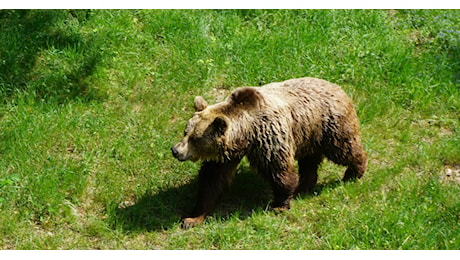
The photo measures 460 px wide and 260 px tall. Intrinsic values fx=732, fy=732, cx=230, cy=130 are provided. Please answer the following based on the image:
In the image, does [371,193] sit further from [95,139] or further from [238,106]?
[95,139]

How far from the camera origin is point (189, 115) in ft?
29.5

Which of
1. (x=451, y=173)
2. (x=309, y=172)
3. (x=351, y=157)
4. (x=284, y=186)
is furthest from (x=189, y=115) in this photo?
(x=451, y=173)

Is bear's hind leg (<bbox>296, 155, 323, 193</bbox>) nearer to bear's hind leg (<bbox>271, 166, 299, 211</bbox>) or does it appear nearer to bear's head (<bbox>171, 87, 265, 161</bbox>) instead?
bear's hind leg (<bbox>271, 166, 299, 211</bbox>)

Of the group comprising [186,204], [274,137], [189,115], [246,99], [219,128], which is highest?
[246,99]

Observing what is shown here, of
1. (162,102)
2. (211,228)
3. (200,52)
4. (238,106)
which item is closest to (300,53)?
(200,52)

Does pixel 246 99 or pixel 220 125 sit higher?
pixel 246 99

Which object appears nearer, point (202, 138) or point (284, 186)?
point (202, 138)

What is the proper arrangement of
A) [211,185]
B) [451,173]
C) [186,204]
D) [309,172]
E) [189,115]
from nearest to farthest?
[211,185] → [186,204] → [309,172] → [451,173] → [189,115]

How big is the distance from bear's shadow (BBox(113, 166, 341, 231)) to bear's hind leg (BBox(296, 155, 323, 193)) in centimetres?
9

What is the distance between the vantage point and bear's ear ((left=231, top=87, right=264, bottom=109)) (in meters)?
7.34

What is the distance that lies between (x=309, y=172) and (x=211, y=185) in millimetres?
1178

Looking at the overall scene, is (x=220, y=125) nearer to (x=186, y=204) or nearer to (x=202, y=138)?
(x=202, y=138)

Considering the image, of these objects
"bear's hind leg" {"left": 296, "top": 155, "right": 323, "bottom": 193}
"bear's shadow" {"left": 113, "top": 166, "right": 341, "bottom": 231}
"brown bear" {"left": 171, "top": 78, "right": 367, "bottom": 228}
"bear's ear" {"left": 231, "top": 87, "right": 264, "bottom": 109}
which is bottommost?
"bear's shadow" {"left": 113, "top": 166, "right": 341, "bottom": 231}

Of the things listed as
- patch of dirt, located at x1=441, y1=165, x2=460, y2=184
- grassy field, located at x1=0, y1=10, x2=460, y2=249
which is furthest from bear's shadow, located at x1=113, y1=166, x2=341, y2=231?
patch of dirt, located at x1=441, y1=165, x2=460, y2=184
